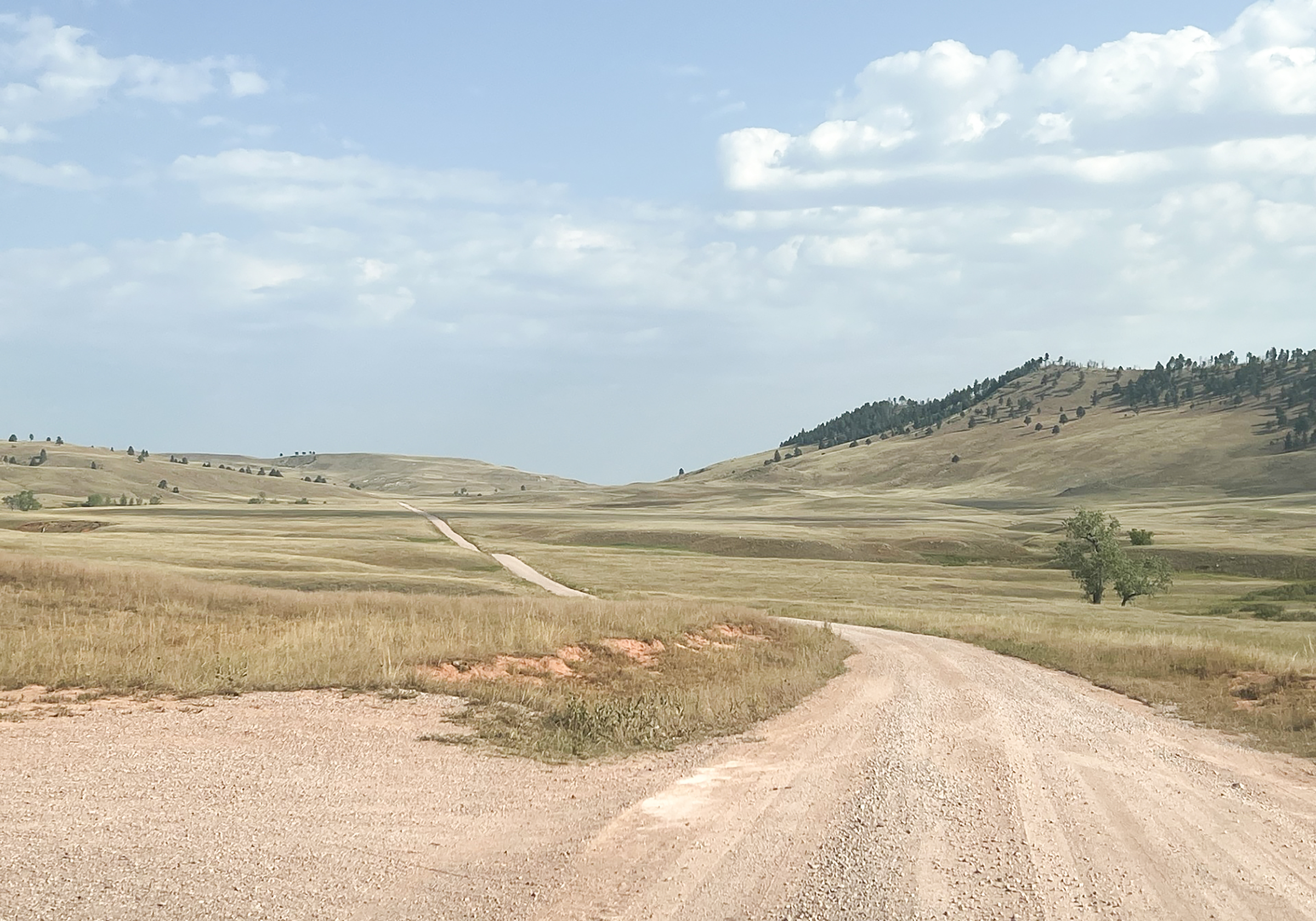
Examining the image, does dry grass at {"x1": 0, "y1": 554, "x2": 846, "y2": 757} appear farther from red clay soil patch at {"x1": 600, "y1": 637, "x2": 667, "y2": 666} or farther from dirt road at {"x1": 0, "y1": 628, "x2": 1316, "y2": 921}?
dirt road at {"x1": 0, "y1": 628, "x2": 1316, "y2": 921}

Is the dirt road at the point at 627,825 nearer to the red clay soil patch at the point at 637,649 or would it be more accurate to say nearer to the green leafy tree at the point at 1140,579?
the red clay soil patch at the point at 637,649

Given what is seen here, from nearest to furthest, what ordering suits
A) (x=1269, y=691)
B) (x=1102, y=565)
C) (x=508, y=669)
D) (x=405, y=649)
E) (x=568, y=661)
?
(x=405, y=649) < (x=508, y=669) < (x=1269, y=691) < (x=568, y=661) < (x=1102, y=565)

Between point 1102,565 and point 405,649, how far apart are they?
5610cm

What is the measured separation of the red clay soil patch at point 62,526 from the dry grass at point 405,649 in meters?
72.6

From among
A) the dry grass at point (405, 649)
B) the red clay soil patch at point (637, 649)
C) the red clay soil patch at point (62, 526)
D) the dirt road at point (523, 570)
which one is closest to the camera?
the dry grass at point (405, 649)

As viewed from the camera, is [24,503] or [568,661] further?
[24,503]

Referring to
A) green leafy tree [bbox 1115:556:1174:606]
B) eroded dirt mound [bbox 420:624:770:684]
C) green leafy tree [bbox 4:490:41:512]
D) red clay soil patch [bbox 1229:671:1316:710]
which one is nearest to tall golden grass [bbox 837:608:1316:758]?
red clay soil patch [bbox 1229:671:1316:710]

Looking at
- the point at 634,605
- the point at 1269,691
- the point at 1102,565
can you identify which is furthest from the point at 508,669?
the point at 1102,565

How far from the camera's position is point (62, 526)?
3910 inches

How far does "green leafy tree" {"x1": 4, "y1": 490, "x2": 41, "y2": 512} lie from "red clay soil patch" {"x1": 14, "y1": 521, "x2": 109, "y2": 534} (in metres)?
39.5

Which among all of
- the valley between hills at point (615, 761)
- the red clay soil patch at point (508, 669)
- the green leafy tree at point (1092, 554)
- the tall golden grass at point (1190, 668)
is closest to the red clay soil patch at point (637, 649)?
the valley between hills at point (615, 761)

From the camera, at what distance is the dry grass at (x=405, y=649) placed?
15984 millimetres

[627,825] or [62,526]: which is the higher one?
[627,825]

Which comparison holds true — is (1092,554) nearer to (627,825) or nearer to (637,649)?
(637,649)
